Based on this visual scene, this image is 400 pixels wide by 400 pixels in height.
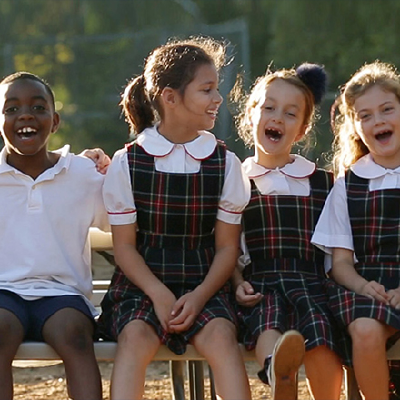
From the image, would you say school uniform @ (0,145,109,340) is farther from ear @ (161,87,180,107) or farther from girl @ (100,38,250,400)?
ear @ (161,87,180,107)

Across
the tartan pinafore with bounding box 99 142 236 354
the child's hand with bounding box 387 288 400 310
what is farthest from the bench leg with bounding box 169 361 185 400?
the child's hand with bounding box 387 288 400 310

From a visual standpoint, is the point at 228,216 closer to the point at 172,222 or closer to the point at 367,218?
the point at 172,222

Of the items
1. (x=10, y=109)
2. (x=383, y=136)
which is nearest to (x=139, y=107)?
(x=10, y=109)

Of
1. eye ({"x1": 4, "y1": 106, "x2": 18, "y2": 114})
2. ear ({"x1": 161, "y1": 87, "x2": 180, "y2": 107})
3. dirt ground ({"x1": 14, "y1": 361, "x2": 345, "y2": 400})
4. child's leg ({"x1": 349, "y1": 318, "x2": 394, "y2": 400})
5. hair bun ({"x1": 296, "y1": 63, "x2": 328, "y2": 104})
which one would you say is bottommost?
dirt ground ({"x1": 14, "y1": 361, "x2": 345, "y2": 400})

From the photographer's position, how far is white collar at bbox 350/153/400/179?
11.9 ft

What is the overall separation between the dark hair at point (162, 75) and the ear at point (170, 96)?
0.05ft

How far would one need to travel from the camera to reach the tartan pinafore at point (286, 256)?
134 inches

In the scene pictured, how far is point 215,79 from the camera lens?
3.62m

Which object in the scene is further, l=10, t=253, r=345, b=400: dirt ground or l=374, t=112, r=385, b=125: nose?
l=10, t=253, r=345, b=400: dirt ground

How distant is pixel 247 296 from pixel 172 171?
1.62 feet

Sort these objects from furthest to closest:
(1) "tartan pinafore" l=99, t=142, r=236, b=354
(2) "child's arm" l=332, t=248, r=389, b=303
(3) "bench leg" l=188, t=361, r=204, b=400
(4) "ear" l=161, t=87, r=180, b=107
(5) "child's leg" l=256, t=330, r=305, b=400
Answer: (3) "bench leg" l=188, t=361, r=204, b=400 < (4) "ear" l=161, t=87, r=180, b=107 < (1) "tartan pinafore" l=99, t=142, r=236, b=354 < (2) "child's arm" l=332, t=248, r=389, b=303 < (5) "child's leg" l=256, t=330, r=305, b=400

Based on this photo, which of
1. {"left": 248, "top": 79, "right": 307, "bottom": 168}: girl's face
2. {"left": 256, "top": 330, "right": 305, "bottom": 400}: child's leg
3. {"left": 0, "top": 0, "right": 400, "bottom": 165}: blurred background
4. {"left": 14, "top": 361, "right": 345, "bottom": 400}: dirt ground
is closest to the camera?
{"left": 256, "top": 330, "right": 305, "bottom": 400}: child's leg

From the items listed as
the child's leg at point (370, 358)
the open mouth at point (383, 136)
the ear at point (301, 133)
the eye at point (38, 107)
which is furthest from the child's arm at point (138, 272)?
the open mouth at point (383, 136)

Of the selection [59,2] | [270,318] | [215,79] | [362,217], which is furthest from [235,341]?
[59,2]
